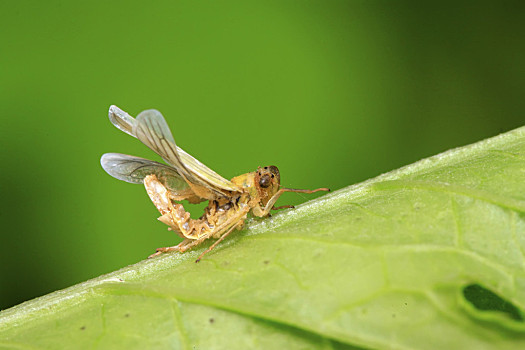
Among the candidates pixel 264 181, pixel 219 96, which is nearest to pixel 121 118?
pixel 264 181

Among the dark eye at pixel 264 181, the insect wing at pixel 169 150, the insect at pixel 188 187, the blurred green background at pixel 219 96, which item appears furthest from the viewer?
the blurred green background at pixel 219 96

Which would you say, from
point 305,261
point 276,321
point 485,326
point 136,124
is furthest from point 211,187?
point 485,326

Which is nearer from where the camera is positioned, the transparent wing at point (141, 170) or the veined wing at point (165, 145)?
the veined wing at point (165, 145)

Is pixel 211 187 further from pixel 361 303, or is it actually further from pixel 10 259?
pixel 10 259

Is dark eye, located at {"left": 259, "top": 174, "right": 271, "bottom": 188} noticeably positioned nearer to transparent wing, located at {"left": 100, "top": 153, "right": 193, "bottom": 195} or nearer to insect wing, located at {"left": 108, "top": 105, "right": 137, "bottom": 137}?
transparent wing, located at {"left": 100, "top": 153, "right": 193, "bottom": 195}

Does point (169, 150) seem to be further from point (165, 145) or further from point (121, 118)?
point (121, 118)

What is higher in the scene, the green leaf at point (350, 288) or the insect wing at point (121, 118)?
the insect wing at point (121, 118)

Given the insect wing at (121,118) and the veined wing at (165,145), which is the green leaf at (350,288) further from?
the insect wing at (121,118)

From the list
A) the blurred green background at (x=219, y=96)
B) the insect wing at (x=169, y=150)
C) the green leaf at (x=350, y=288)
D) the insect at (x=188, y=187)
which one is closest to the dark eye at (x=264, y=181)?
the insect at (x=188, y=187)
